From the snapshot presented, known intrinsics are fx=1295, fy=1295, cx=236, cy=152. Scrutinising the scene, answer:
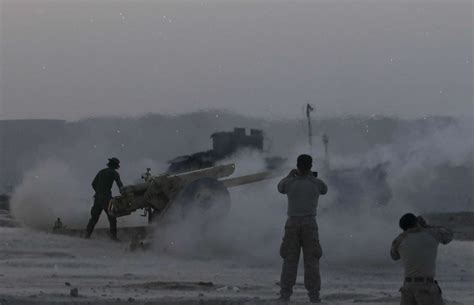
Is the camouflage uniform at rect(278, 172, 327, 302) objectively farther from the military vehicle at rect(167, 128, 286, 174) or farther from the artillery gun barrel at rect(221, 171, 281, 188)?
the military vehicle at rect(167, 128, 286, 174)

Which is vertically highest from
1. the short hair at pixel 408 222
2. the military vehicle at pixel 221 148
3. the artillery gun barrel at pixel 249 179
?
the military vehicle at pixel 221 148

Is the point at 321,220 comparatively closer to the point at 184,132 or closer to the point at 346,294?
the point at 346,294

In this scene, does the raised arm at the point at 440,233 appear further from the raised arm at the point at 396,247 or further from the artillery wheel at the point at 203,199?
the artillery wheel at the point at 203,199

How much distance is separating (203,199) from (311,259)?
932 cm

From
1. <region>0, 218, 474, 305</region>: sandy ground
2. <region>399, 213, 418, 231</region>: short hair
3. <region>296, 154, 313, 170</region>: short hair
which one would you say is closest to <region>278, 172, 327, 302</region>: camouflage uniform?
<region>296, 154, 313, 170</region>: short hair

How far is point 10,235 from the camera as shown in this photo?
27.3 metres

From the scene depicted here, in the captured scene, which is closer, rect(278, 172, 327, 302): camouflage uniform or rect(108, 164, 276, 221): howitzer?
rect(278, 172, 327, 302): camouflage uniform

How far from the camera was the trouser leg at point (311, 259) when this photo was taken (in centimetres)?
1500

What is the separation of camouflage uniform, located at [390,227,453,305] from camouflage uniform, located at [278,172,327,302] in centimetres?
265

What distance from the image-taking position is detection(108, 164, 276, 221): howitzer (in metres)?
24.4

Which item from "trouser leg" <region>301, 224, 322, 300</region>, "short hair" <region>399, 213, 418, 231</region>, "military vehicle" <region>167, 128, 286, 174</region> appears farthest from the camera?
"military vehicle" <region>167, 128, 286, 174</region>

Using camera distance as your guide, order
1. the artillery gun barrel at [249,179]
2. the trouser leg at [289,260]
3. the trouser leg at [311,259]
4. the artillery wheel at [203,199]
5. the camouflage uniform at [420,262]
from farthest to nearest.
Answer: the artillery gun barrel at [249,179] → the artillery wheel at [203,199] → the trouser leg at [289,260] → the trouser leg at [311,259] → the camouflage uniform at [420,262]

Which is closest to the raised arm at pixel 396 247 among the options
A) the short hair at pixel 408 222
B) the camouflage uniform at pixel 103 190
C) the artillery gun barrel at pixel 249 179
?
the short hair at pixel 408 222

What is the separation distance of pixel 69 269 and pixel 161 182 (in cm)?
510
